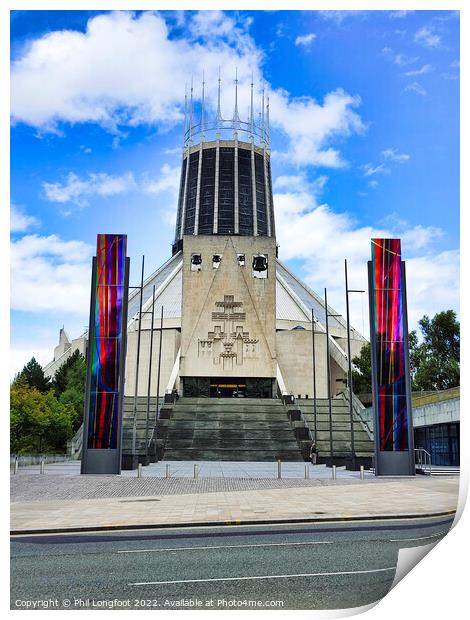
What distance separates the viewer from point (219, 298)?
137 feet

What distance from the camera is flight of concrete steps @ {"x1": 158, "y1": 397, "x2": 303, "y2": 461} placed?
94.7 ft

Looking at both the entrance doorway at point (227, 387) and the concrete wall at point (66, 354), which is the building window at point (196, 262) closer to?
the entrance doorway at point (227, 387)

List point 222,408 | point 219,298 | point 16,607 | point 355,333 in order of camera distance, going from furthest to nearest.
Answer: point 355,333 → point 219,298 → point 222,408 → point 16,607

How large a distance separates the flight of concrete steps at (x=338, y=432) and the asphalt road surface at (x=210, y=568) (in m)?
16.4

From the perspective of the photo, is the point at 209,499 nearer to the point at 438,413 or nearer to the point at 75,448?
the point at 438,413

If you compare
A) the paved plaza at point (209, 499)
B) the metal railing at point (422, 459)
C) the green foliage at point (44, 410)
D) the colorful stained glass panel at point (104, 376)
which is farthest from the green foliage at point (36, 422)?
the metal railing at point (422, 459)

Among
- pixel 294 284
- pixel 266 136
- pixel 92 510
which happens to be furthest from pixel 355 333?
pixel 92 510

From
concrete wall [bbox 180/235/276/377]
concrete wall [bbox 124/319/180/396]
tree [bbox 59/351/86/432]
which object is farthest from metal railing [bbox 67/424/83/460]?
concrete wall [bbox 124/319/180/396]

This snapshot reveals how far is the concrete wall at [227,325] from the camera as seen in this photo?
41.3m

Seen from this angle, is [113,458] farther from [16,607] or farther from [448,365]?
[448,365]

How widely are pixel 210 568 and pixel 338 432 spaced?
26.2 m

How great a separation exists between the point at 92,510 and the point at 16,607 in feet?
22.0

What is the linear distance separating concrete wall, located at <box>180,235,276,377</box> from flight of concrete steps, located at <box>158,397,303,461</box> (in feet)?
14.2

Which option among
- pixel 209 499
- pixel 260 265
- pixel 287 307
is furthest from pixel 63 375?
pixel 209 499
